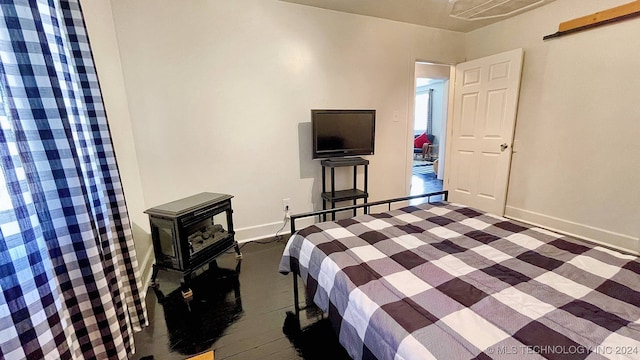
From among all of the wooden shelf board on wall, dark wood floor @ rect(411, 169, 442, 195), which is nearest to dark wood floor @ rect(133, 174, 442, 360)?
dark wood floor @ rect(411, 169, 442, 195)

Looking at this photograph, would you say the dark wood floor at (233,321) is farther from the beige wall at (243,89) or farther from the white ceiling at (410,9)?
the white ceiling at (410,9)

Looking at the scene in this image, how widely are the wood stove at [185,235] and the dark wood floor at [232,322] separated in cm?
19

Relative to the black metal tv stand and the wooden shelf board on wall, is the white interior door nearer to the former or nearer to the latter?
the wooden shelf board on wall

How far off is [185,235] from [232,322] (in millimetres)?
741

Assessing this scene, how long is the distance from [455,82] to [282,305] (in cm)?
377

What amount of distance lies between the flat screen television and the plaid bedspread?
1.48 metres

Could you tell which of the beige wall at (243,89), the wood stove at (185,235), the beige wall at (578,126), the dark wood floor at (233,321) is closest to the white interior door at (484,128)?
the beige wall at (578,126)

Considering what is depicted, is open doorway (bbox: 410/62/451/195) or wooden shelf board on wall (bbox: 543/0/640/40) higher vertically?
wooden shelf board on wall (bbox: 543/0/640/40)

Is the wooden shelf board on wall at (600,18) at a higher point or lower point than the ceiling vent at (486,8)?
lower

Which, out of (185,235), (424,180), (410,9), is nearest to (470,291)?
(185,235)

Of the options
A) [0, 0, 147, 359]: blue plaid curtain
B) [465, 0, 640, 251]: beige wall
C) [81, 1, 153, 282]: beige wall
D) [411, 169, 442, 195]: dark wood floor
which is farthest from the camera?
[411, 169, 442, 195]: dark wood floor

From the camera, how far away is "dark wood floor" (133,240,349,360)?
4.99 feet

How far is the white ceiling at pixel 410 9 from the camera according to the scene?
2.81m

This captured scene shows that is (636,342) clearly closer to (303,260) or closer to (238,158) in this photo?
(303,260)
